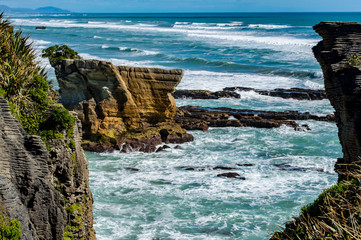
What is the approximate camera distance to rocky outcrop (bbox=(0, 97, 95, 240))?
30.7ft

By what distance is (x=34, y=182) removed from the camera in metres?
9.82

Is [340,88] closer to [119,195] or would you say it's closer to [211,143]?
[119,195]

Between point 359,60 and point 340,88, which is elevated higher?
point 359,60

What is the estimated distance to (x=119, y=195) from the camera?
18.9m

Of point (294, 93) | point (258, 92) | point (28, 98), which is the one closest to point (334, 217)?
point (28, 98)

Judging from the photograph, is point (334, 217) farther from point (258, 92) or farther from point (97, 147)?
point (258, 92)

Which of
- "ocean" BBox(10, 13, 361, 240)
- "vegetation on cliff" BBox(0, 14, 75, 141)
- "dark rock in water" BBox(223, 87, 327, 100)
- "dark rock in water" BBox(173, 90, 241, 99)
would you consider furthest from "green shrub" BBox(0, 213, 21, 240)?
"dark rock in water" BBox(223, 87, 327, 100)

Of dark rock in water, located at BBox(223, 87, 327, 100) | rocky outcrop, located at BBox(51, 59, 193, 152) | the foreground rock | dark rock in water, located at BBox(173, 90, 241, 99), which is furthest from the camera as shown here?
dark rock in water, located at BBox(223, 87, 327, 100)

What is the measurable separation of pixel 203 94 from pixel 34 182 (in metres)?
31.8

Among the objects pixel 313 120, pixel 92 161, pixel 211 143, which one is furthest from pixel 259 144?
pixel 92 161

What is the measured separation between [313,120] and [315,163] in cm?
1063

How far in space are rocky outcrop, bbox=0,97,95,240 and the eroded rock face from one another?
7.87 meters

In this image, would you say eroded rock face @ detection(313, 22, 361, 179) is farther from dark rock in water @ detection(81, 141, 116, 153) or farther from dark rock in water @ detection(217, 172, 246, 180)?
dark rock in water @ detection(81, 141, 116, 153)

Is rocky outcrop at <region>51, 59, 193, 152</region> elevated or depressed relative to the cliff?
depressed
